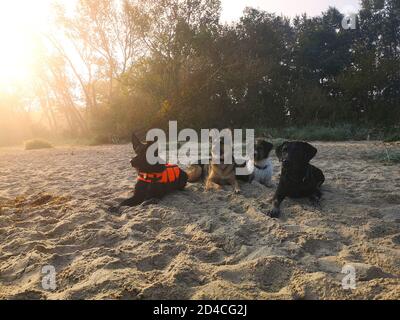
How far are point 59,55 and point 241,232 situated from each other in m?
31.8

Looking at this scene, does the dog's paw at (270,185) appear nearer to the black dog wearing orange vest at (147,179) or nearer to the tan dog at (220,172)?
the tan dog at (220,172)

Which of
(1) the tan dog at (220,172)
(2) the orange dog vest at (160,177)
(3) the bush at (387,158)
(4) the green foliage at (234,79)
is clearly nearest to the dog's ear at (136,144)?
(2) the orange dog vest at (160,177)


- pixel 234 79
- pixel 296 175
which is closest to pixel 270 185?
pixel 296 175

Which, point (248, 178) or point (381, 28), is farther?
point (381, 28)

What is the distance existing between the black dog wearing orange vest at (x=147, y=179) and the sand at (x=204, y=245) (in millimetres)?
268

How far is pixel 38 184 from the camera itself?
7527 mm

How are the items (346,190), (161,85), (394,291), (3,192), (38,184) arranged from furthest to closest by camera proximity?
(161,85) < (38,184) < (3,192) < (346,190) < (394,291)

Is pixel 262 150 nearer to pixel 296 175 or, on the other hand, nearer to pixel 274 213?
pixel 296 175

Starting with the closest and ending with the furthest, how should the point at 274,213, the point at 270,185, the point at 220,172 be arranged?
the point at 274,213, the point at 220,172, the point at 270,185

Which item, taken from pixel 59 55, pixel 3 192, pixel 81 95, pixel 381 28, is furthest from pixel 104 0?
pixel 3 192

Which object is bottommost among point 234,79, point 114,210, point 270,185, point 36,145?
point 114,210

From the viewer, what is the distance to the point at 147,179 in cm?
588

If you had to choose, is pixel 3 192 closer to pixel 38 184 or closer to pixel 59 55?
pixel 38 184

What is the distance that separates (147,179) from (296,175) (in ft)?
7.70
